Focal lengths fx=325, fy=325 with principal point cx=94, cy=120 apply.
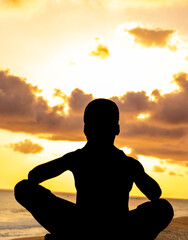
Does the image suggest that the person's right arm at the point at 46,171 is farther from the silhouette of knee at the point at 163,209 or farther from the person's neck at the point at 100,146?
the silhouette of knee at the point at 163,209

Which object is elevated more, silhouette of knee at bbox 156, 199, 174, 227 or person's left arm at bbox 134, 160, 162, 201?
person's left arm at bbox 134, 160, 162, 201

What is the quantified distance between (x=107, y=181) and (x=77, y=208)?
Result: 0.41m

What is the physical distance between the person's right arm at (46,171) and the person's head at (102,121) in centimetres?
43

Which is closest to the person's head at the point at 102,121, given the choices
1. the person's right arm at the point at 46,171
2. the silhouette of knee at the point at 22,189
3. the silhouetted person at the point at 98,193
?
the silhouetted person at the point at 98,193

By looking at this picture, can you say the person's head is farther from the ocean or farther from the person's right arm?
the ocean

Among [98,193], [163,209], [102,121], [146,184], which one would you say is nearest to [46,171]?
[98,193]

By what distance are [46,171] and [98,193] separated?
0.58 meters

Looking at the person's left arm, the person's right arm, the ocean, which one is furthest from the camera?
the ocean

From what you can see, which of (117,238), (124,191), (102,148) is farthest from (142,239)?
(102,148)

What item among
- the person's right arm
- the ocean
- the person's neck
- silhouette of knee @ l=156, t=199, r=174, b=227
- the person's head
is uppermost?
the person's head

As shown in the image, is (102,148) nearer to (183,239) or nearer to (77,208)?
(77,208)

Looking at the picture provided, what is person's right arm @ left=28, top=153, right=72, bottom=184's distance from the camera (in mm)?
3299

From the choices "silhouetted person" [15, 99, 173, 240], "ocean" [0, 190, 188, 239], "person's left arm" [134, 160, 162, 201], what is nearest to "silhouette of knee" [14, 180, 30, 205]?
"silhouetted person" [15, 99, 173, 240]

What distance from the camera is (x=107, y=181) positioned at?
3.39 m
